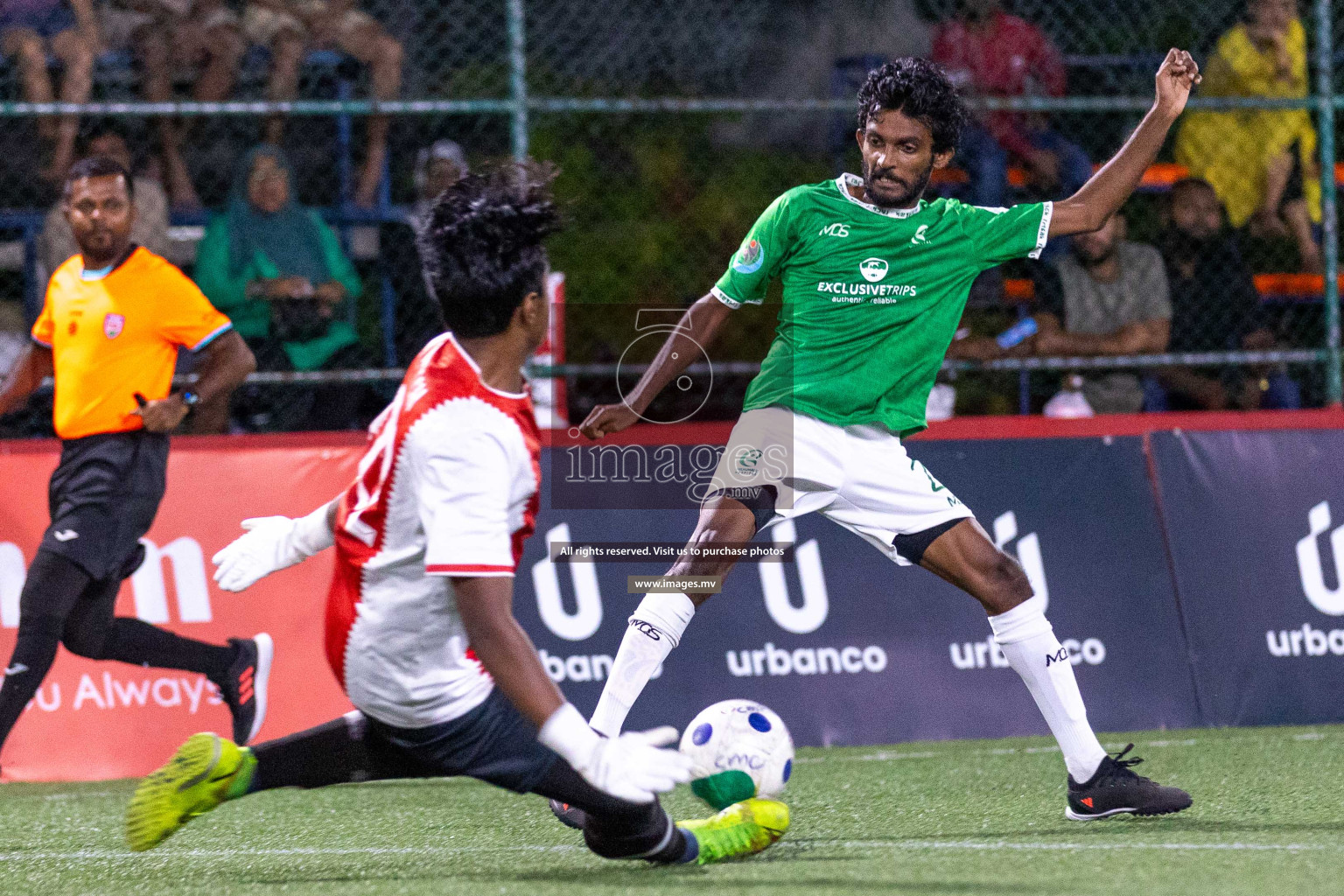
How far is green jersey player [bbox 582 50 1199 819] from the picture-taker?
191 inches

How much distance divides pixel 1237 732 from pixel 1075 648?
692 mm

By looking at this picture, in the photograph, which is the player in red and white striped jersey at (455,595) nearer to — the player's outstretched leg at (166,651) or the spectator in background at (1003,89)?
the player's outstretched leg at (166,651)

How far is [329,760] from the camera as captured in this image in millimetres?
3938

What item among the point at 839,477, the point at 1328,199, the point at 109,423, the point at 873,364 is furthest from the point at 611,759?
the point at 1328,199

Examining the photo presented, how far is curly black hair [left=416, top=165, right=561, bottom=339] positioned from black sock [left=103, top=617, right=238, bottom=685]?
2.90 metres

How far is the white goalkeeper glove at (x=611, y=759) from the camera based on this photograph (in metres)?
3.42

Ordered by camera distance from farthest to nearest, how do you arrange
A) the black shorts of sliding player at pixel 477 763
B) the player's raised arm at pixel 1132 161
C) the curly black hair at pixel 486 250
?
the player's raised arm at pixel 1132 161, the black shorts of sliding player at pixel 477 763, the curly black hair at pixel 486 250

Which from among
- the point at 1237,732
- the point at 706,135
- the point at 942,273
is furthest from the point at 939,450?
the point at 706,135

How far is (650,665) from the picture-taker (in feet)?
16.0

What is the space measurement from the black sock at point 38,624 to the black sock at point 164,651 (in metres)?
0.23

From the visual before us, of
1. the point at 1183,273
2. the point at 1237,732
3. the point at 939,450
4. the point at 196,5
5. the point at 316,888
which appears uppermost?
the point at 196,5

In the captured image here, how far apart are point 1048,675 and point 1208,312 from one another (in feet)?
Result: 14.3

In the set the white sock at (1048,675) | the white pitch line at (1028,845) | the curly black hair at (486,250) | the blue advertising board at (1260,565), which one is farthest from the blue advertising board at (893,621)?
the curly black hair at (486,250)

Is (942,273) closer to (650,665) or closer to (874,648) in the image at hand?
(650,665)
